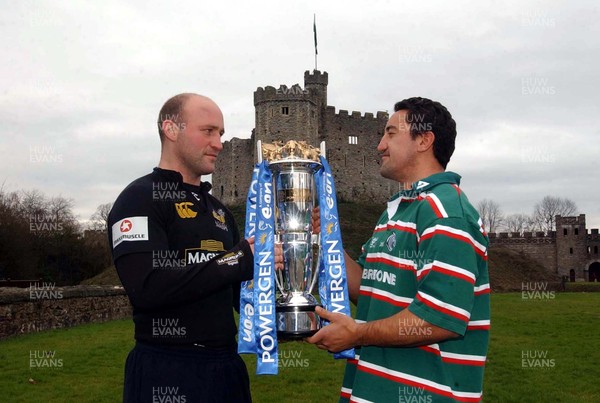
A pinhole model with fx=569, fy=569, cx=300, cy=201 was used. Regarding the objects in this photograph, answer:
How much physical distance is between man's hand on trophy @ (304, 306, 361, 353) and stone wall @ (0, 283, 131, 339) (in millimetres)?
10357

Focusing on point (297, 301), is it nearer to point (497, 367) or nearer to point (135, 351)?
point (135, 351)

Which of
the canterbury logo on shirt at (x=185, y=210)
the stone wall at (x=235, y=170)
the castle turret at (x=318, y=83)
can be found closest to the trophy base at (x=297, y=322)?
the canterbury logo on shirt at (x=185, y=210)

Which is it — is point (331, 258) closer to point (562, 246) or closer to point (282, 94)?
point (282, 94)

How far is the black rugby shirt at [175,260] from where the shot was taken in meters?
2.75

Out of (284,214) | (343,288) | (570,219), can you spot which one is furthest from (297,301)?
(570,219)

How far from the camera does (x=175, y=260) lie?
302 centimetres

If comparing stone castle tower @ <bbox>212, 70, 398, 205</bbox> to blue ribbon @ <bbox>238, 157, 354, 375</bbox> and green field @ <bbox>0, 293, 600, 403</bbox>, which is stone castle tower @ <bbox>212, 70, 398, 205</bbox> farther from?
blue ribbon @ <bbox>238, 157, 354, 375</bbox>

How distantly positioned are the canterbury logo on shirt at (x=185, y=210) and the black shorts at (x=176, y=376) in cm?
72

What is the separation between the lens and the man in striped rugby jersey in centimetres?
252

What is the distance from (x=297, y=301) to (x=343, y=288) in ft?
0.89

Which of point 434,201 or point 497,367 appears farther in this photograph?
point 497,367

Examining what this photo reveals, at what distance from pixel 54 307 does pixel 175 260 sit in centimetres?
1218

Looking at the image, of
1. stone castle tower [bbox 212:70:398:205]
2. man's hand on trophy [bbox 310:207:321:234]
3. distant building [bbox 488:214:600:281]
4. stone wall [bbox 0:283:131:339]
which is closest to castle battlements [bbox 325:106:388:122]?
stone castle tower [bbox 212:70:398:205]

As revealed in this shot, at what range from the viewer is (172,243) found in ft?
10.1
